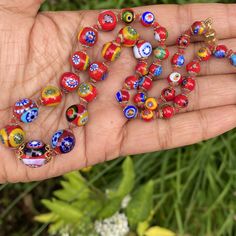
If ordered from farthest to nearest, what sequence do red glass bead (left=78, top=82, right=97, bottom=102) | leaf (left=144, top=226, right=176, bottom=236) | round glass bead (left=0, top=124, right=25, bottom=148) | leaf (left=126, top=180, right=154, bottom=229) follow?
leaf (left=144, top=226, right=176, bottom=236) → leaf (left=126, top=180, right=154, bottom=229) → red glass bead (left=78, top=82, right=97, bottom=102) → round glass bead (left=0, top=124, right=25, bottom=148)

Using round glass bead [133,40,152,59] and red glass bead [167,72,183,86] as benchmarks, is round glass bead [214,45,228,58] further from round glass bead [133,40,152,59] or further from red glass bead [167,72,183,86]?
round glass bead [133,40,152,59]

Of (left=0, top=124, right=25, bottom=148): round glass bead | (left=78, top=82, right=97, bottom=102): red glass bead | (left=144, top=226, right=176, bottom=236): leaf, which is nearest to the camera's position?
(left=0, top=124, right=25, bottom=148): round glass bead

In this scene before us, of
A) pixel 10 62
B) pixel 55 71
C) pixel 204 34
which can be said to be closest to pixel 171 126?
pixel 204 34

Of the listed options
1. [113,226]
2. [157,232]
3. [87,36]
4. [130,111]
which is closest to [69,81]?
[87,36]

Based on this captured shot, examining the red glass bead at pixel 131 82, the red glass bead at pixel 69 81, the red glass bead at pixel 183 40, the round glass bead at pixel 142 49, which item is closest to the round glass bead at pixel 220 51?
the red glass bead at pixel 183 40

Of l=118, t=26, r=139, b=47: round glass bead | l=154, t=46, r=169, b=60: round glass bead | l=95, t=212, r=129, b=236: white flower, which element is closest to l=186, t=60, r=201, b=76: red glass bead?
l=154, t=46, r=169, b=60: round glass bead

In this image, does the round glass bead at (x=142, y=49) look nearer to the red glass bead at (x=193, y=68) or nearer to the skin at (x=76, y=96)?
the skin at (x=76, y=96)

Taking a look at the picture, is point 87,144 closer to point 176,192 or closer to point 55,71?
point 55,71
